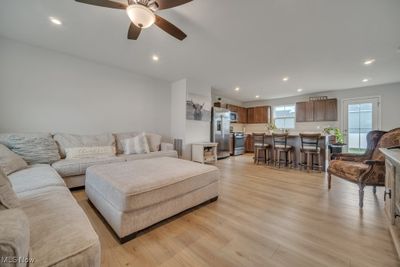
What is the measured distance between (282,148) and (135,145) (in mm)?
3810

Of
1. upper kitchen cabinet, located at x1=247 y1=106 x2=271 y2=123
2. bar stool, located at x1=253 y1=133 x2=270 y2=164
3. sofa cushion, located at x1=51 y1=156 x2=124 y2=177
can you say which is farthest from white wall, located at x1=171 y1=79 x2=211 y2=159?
upper kitchen cabinet, located at x1=247 y1=106 x2=271 y2=123

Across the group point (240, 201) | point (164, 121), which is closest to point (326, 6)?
point (240, 201)

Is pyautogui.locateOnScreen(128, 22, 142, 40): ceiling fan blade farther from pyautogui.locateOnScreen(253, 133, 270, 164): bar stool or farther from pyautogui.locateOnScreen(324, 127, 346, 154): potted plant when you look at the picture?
pyautogui.locateOnScreen(324, 127, 346, 154): potted plant

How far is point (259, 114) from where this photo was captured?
7434 mm

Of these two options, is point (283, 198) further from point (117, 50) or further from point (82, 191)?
point (117, 50)

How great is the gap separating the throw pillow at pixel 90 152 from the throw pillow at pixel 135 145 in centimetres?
30

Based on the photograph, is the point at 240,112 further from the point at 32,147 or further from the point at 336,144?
the point at 32,147

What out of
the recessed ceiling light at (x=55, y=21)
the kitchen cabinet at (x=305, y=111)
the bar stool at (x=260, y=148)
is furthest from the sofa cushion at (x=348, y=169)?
the recessed ceiling light at (x=55, y=21)

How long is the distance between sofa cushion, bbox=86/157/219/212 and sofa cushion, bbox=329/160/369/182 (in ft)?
6.52

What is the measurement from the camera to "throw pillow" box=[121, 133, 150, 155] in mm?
3531

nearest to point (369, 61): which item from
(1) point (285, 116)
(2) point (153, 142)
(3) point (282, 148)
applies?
(3) point (282, 148)

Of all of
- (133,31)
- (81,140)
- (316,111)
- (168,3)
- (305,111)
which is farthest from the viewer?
(305,111)

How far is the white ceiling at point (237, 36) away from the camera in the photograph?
6.40ft

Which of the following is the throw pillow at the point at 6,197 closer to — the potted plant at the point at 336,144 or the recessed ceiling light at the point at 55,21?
the recessed ceiling light at the point at 55,21
